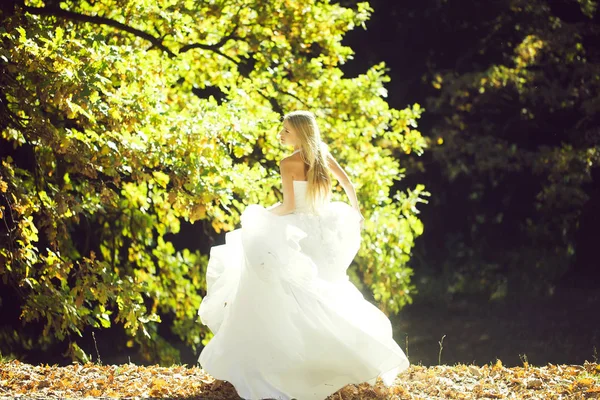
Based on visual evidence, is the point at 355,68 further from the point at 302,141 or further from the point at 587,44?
the point at 302,141

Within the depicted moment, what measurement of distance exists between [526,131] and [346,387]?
14933mm

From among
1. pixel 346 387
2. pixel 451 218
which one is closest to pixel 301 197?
pixel 346 387

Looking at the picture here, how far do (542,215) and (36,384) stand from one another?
52.5 feet

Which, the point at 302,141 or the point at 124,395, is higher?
the point at 302,141

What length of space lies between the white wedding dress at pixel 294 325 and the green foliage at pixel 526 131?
13.7 m

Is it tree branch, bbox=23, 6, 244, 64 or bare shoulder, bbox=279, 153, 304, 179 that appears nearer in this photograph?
bare shoulder, bbox=279, 153, 304, 179

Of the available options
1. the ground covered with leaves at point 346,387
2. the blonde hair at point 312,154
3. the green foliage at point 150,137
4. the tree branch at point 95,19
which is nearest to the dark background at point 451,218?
the green foliage at point 150,137

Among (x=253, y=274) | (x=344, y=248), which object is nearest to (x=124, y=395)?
(x=253, y=274)

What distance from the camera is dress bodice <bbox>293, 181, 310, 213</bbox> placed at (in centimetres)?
643

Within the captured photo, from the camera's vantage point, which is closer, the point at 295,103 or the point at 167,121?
the point at 167,121

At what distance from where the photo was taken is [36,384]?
6734mm

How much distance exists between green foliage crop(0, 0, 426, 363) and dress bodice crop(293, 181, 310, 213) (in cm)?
236

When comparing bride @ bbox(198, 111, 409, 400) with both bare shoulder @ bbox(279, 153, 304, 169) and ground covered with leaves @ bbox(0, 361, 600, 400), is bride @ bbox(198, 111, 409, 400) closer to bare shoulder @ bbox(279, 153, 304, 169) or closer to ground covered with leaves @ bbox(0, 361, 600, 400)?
bare shoulder @ bbox(279, 153, 304, 169)

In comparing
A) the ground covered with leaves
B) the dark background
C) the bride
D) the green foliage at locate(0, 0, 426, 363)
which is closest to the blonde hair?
the bride
